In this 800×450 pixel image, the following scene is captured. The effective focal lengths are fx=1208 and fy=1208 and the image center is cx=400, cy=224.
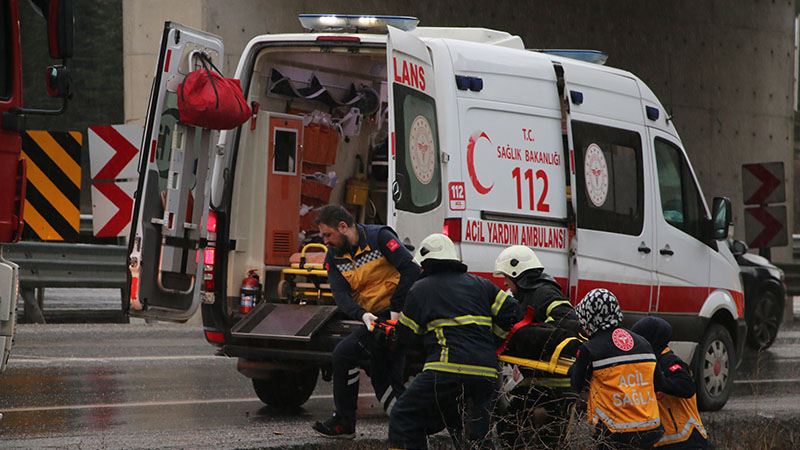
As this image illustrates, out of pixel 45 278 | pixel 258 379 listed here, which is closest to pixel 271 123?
pixel 258 379

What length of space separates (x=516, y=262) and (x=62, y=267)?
326 inches

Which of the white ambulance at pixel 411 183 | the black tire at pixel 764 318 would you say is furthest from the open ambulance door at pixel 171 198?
the black tire at pixel 764 318

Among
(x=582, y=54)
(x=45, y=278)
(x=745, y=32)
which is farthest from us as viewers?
(x=745, y=32)

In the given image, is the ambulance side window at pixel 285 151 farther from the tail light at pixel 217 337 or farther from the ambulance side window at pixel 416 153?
the ambulance side window at pixel 416 153

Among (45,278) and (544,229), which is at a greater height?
(544,229)

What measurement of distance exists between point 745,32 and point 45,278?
37.4ft

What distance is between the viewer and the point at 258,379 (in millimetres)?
8703

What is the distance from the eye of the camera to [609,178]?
29.6 feet

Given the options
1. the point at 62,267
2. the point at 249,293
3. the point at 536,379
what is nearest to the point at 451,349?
the point at 536,379

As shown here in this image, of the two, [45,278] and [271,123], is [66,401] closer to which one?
[271,123]

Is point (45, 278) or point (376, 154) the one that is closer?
point (376, 154)

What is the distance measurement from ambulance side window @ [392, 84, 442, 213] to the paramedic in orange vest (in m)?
1.90

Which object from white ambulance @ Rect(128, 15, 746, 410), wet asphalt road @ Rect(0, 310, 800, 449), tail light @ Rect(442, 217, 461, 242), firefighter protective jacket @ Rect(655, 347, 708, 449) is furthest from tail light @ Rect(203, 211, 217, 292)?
firefighter protective jacket @ Rect(655, 347, 708, 449)

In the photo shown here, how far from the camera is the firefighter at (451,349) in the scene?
5.97 metres
